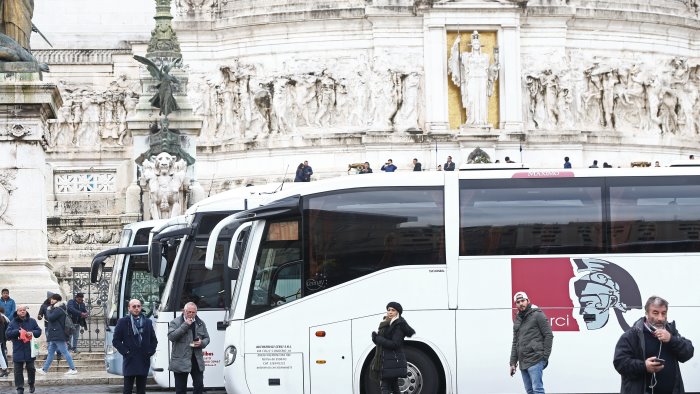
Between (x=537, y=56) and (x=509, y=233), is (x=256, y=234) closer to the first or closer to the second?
(x=509, y=233)

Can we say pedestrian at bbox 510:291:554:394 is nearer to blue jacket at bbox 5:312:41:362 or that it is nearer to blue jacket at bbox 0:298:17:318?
blue jacket at bbox 5:312:41:362

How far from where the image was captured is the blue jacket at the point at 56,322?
75.2ft

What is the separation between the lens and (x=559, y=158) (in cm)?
5109

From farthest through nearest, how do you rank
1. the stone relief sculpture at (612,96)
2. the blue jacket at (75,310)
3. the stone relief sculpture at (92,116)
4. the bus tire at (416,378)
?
the stone relief sculpture at (92,116)
the stone relief sculpture at (612,96)
the blue jacket at (75,310)
the bus tire at (416,378)

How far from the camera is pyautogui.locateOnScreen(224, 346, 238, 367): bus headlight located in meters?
19.4

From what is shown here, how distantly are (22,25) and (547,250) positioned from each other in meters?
8.40

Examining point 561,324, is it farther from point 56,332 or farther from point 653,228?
point 56,332

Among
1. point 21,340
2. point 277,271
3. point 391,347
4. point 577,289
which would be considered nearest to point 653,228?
point 577,289

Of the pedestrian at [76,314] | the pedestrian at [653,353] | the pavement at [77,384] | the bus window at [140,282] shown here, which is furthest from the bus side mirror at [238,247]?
the pedestrian at [653,353]

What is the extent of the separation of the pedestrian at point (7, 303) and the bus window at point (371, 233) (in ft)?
16.8

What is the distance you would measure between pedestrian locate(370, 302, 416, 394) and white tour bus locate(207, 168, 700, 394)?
96 cm

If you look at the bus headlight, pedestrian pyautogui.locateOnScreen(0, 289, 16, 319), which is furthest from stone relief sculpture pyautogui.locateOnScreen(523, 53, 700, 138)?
the bus headlight

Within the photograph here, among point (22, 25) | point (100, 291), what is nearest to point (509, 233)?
point (22, 25)

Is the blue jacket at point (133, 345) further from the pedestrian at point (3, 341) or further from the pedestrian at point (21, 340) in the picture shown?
the pedestrian at point (3, 341)
